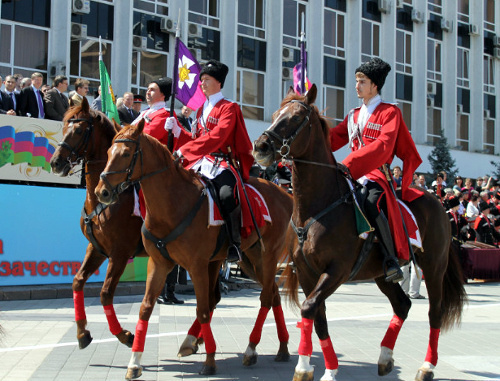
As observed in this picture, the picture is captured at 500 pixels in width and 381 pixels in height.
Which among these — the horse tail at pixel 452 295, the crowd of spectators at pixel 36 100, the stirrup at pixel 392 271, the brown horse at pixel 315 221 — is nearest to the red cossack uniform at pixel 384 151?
the stirrup at pixel 392 271

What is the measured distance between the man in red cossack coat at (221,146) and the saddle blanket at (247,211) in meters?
0.12

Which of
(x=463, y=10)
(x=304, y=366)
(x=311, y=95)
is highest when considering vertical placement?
(x=463, y=10)

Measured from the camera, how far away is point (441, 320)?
7625 mm

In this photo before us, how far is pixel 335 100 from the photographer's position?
36.7 metres

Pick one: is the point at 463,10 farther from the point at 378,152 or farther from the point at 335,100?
the point at 378,152

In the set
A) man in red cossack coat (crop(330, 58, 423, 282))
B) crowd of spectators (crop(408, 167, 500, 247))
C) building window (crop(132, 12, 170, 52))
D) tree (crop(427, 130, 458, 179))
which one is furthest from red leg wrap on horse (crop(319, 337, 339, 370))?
tree (crop(427, 130, 458, 179))

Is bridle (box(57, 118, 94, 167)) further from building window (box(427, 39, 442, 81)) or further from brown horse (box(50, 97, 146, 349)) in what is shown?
building window (box(427, 39, 442, 81))

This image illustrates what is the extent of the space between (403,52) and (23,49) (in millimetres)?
22541

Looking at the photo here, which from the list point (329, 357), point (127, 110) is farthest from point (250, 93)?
point (329, 357)

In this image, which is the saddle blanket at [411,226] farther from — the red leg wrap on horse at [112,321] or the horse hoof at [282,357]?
the red leg wrap on horse at [112,321]

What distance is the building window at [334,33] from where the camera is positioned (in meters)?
36.2

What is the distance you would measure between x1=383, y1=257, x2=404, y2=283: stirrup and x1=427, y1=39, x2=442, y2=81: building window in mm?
36534

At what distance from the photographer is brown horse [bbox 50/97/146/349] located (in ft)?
26.3

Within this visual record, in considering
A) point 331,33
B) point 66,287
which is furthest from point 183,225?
point 331,33
